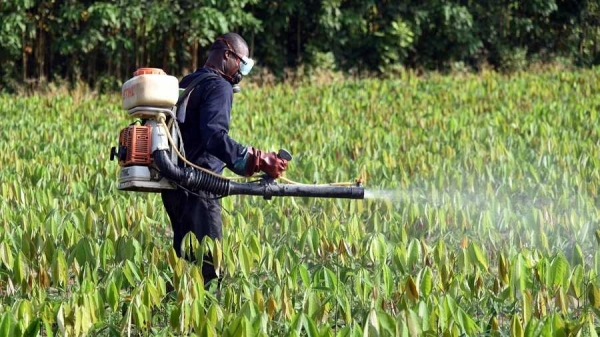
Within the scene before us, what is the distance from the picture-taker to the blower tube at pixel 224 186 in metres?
6.07

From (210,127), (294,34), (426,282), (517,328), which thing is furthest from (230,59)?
(294,34)

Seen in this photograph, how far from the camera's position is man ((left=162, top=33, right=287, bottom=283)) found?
6191 millimetres

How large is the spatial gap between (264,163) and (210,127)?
37 centimetres

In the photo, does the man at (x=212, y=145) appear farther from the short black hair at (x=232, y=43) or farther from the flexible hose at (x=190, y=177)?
the flexible hose at (x=190, y=177)

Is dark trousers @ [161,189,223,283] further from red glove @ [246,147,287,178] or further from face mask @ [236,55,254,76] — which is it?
face mask @ [236,55,254,76]

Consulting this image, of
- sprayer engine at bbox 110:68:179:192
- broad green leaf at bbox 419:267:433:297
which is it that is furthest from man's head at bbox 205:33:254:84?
broad green leaf at bbox 419:267:433:297

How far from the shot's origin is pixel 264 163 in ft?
20.5

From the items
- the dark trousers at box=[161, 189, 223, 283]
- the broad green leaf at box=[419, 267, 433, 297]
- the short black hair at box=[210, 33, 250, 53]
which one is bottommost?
the broad green leaf at box=[419, 267, 433, 297]

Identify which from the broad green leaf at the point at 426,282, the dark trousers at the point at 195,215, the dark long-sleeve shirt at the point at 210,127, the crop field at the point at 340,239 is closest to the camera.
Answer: the crop field at the point at 340,239

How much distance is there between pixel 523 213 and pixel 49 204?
392cm

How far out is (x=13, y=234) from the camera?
7.46m

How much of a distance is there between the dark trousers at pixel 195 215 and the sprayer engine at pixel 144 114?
370 millimetres

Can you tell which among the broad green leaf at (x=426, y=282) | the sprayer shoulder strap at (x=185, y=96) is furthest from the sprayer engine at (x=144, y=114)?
the broad green leaf at (x=426, y=282)

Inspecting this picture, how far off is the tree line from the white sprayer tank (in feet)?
57.7
